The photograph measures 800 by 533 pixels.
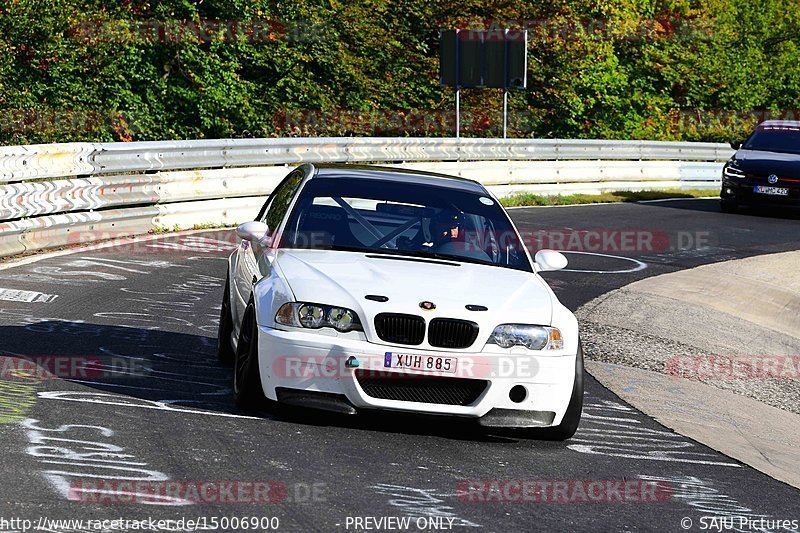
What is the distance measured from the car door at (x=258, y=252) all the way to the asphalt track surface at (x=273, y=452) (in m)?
0.57

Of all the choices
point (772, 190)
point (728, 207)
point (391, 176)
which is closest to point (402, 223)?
point (391, 176)

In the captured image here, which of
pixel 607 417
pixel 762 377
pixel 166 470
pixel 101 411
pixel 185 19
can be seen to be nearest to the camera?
pixel 166 470

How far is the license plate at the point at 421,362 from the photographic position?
6.89 m

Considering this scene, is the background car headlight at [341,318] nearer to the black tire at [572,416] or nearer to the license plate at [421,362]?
the license plate at [421,362]

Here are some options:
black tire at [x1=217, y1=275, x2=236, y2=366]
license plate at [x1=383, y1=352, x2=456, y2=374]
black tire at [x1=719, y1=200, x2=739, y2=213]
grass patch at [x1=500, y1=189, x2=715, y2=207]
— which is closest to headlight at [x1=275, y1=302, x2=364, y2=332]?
license plate at [x1=383, y1=352, x2=456, y2=374]

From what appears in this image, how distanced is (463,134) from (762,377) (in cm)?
2709

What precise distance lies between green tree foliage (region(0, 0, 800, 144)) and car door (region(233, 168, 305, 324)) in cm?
1914

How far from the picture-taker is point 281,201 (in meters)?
8.94

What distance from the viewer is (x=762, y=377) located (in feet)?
35.8

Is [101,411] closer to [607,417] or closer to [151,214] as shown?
[607,417]

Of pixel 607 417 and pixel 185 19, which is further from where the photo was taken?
pixel 185 19

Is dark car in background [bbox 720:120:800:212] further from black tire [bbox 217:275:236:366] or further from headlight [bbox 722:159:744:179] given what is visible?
black tire [bbox 217:275:236:366]

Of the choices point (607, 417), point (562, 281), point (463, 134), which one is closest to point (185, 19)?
point (463, 134)

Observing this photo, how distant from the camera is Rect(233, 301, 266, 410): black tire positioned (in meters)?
7.21
